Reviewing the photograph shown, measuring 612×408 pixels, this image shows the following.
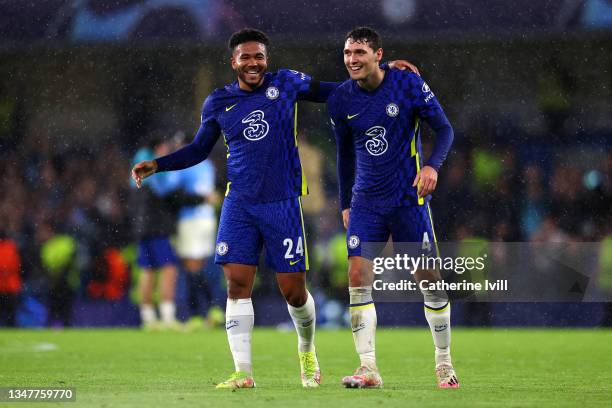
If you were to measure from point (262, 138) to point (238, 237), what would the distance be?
56cm

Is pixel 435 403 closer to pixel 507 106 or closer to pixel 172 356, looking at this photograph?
pixel 172 356

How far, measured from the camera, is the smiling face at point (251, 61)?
7.54m

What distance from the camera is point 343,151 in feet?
25.3

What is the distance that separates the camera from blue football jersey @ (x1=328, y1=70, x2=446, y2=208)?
752 cm

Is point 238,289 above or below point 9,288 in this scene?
above

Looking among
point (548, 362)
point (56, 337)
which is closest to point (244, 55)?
point (548, 362)

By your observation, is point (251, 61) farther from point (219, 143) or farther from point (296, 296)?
point (219, 143)

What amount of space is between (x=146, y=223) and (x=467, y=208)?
363cm

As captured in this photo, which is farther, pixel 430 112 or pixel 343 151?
pixel 343 151

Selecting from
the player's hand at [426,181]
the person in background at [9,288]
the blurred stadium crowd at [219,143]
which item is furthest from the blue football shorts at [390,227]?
the person in background at [9,288]

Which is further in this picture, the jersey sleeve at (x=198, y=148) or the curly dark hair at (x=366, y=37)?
the jersey sleeve at (x=198, y=148)

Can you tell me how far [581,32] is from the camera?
15.1 metres

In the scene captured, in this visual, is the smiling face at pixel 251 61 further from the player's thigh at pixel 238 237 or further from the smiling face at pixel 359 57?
the player's thigh at pixel 238 237

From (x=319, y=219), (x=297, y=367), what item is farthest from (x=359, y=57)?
(x=319, y=219)
